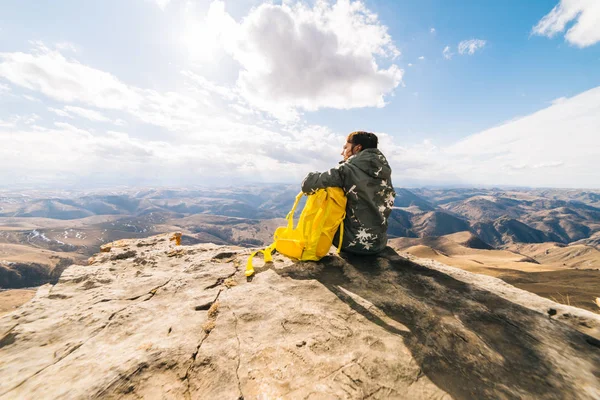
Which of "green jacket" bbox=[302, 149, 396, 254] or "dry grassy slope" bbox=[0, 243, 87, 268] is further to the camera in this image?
"dry grassy slope" bbox=[0, 243, 87, 268]

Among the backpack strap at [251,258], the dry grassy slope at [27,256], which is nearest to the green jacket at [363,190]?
the backpack strap at [251,258]

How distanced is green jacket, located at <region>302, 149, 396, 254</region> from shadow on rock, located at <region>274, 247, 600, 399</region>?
102cm

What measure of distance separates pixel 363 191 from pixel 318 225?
4.88 feet

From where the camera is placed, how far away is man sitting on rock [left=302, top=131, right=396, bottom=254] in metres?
6.55

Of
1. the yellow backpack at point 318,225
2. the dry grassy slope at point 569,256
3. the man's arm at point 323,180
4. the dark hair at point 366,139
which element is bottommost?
the dry grassy slope at point 569,256

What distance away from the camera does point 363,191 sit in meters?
6.55

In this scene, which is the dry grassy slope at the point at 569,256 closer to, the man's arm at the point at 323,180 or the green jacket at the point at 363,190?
the green jacket at the point at 363,190

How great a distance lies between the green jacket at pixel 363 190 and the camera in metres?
6.55

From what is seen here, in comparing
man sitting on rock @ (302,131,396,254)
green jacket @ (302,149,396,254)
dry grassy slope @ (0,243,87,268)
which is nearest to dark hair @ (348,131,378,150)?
man sitting on rock @ (302,131,396,254)

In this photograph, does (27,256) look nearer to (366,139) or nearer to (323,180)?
(323,180)

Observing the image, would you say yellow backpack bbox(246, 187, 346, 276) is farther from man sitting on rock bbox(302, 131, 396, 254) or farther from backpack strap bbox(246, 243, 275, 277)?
man sitting on rock bbox(302, 131, 396, 254)

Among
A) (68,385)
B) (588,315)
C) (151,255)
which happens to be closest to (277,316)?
(68,385)

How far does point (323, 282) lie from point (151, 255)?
6.53 meters

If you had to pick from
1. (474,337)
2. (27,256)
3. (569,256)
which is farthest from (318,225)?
(27,256)
